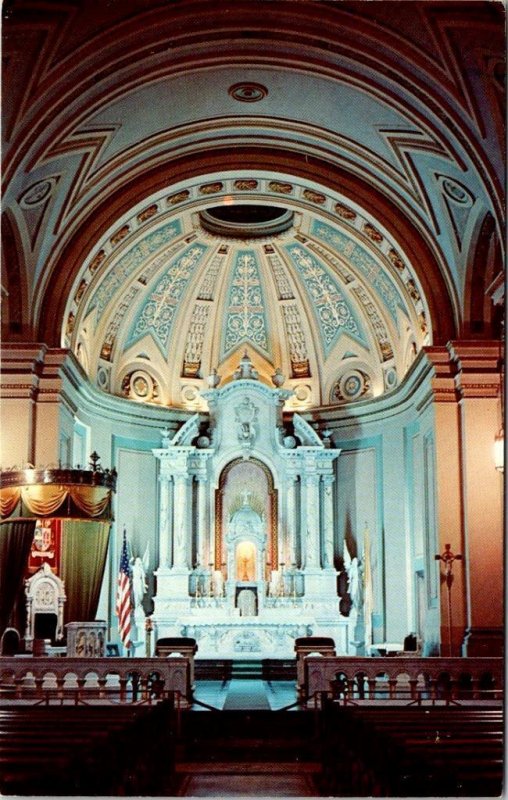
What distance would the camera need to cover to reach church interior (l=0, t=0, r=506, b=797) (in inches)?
501

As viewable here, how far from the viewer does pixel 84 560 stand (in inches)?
670

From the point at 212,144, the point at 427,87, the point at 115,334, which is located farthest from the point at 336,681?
the point at 115,334

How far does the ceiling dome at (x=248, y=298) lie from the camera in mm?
19969

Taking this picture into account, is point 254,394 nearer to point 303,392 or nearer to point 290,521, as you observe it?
point 303,392

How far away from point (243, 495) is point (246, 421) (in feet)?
5.17

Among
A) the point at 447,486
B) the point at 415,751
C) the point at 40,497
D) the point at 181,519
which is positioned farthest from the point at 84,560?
the point at 415,751

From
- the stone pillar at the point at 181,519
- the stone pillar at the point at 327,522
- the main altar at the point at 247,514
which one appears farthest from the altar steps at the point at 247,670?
the stone pillar at the point at 327,522

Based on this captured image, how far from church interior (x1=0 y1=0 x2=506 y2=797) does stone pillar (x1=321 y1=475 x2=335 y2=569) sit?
0.05m

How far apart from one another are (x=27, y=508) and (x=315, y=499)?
30.0 ft

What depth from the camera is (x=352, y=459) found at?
931 inches

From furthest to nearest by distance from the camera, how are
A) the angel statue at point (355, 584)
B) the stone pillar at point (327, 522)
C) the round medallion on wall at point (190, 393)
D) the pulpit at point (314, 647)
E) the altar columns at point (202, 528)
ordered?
the round medallion on wall at point (190, 393), the altar columns at point (202, 528), the stone pillar at point (327, 522), the angel statue at point (355, 584), the pulpit at point (314, 647)

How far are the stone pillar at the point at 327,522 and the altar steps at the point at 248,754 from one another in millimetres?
9663

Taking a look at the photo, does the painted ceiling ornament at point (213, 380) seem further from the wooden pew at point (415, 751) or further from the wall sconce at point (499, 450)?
the wooden pew at point (415, 751)

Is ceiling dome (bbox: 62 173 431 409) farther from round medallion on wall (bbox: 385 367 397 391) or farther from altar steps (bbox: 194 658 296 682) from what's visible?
altar steps (bbox: 194 658 296 682)
